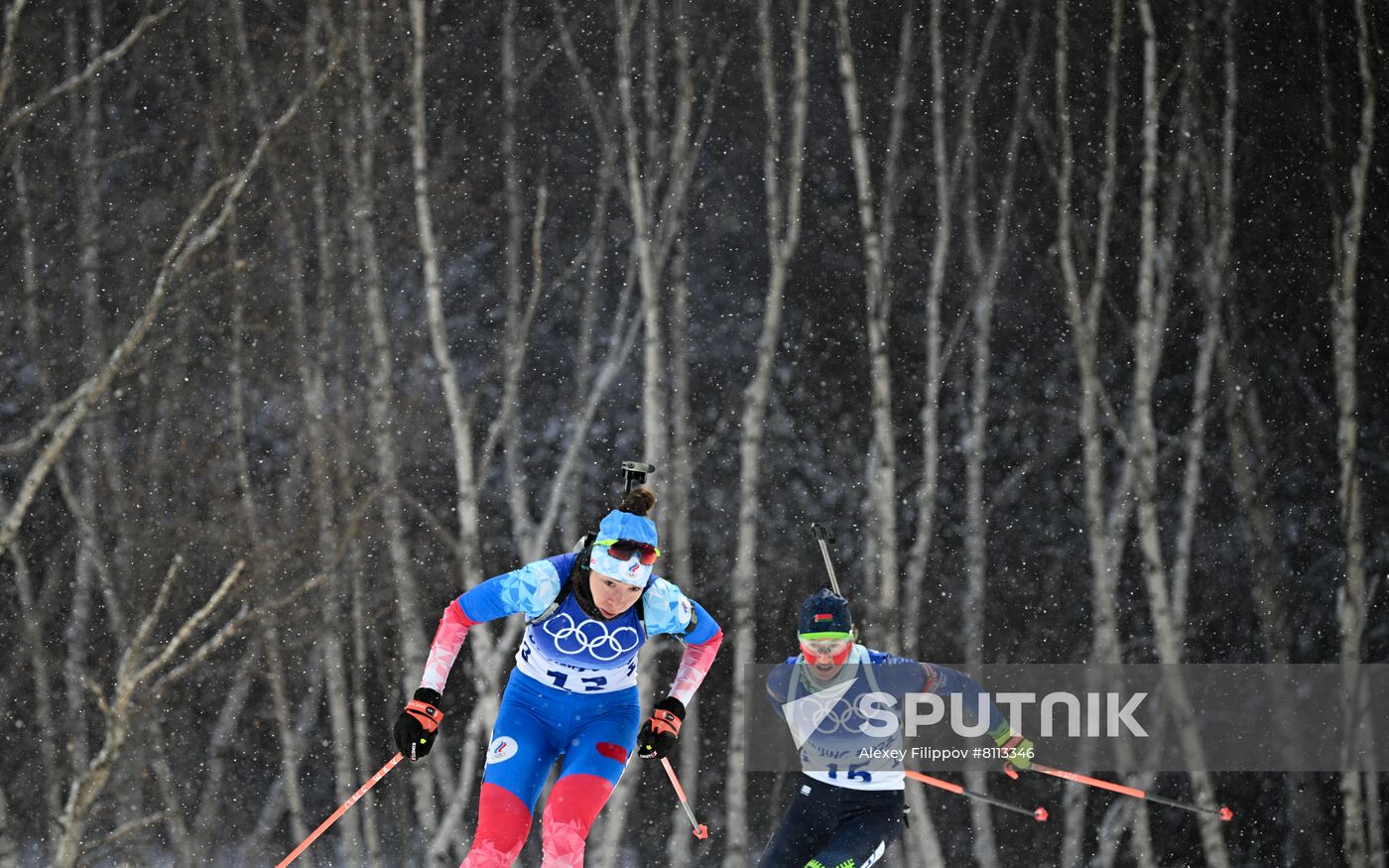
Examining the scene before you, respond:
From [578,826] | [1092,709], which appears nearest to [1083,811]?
[1092,709]

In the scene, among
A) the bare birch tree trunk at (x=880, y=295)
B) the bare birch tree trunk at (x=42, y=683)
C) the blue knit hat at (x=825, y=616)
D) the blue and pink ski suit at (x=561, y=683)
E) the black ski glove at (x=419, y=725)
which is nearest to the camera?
the black ski glove at (x=419, y=725)

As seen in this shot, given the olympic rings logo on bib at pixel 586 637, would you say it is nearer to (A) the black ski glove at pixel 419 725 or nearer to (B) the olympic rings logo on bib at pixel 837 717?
(A) the black ski glove at pixel 419 725

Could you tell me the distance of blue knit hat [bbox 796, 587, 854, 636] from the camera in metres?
4.06

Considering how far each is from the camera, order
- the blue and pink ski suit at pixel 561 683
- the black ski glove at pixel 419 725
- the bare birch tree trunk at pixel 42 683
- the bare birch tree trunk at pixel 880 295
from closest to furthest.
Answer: the black ski glove at pixel 419 725, the blue and pink ski suit at pixel 561 683, the bare birch tree trunk at pixel 42 683, the bare birch tree trunk at pixel 880 295

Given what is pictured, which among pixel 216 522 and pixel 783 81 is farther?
pixel 783 81

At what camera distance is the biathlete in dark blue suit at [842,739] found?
4.07 metres

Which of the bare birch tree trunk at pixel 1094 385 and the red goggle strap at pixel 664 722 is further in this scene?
the bare birch tree trunk at pixel 1094 385

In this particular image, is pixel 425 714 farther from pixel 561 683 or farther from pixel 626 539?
pixel 626 539

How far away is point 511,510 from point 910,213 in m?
2.39

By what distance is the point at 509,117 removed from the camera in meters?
6.50

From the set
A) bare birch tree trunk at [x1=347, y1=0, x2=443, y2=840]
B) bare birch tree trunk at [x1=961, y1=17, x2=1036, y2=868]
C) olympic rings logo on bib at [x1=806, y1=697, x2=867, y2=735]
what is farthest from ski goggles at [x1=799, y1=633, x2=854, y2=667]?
bare birch tree trunk at [x1=347, y1=0, x2=443, y2=840]

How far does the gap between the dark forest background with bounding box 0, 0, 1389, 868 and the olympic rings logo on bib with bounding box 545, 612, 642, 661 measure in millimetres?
2346

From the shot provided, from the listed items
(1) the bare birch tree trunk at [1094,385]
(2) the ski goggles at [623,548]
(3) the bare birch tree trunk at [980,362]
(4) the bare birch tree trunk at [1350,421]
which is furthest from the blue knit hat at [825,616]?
(4) the bare birch tree trunk at [1350,421]

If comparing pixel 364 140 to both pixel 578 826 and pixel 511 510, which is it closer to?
pixel 511 510
